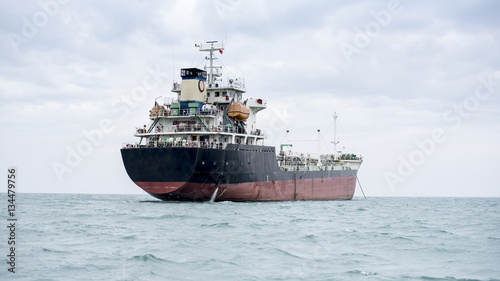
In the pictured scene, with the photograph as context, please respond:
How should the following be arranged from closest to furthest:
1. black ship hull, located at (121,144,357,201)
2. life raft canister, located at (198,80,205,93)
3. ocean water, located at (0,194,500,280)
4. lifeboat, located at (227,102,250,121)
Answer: ocean water, located at (0,194,500,280) → black ship hull, located at (121,144,357,201) → life raft canister, located at (198,80,205,93) → lifeboat, located at (227,102,250,121)

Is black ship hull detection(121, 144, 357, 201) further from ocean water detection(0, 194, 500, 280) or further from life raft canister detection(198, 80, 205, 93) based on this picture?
ocean water detection(0, 194, 500, 280)

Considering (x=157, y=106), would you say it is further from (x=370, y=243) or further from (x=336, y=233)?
(x=370, y=243)

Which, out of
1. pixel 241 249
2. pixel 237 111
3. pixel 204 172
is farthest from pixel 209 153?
pixel 241 249

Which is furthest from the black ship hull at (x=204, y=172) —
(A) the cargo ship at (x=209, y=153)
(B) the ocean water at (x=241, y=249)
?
(B) the ocean water at (x=241, y=249)

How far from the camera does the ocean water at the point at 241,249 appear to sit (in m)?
16.3

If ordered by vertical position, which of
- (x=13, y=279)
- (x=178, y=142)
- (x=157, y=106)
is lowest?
(x=13, y=279)

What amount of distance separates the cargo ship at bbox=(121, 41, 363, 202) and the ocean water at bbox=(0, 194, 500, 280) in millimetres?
8299

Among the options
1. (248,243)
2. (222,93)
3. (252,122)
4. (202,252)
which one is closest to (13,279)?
(202,252)

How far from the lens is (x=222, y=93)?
4866 cm

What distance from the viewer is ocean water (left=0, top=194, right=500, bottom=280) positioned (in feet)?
53.4

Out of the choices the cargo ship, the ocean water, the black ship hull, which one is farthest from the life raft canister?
the ocean water

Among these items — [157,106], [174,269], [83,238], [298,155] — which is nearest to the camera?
[174,269]

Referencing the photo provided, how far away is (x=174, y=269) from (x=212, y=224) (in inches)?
402

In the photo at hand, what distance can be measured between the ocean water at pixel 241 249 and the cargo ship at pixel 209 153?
27.2ft
